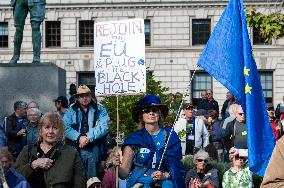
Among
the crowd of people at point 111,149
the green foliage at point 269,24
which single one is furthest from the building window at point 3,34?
the crowd of people at point 111,149

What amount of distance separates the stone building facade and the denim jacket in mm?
37261

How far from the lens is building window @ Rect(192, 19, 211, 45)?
49438mm

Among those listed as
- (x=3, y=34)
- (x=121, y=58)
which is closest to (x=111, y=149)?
(x=121, y=58)

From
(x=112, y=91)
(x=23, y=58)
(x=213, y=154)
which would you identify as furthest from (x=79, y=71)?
(x=112, y=91)

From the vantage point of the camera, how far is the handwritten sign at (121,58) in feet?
33.9

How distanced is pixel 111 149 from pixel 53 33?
3677 cm

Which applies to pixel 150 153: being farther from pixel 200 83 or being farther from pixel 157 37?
pixel 157 37

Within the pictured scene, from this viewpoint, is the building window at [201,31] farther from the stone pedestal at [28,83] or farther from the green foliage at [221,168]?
the green foliage at [221,168]

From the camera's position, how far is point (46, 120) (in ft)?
27.0

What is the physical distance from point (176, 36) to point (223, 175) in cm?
3838

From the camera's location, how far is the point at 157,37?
49.4 m

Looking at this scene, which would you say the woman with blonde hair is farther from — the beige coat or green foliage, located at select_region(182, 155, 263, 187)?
green foliage, located at select_region(182, 155, 263, 187)

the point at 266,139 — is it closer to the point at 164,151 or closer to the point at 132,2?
the point at 164,151

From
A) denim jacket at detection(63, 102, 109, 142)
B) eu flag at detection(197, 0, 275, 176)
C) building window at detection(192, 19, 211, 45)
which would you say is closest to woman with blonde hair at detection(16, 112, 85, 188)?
eu flag at detection(197, 0, 275, 176)
